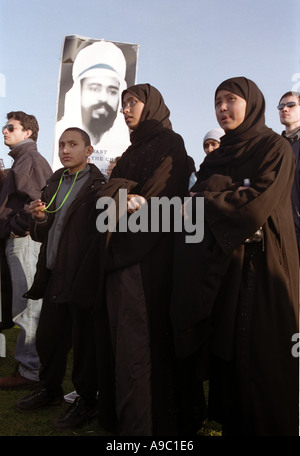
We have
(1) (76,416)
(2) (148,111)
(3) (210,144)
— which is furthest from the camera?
(3) (210,144)

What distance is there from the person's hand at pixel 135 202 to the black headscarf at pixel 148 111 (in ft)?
1.40

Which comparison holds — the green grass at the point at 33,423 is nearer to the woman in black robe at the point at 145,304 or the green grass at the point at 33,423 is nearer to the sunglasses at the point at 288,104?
the woman in black robe at the point at 145,304

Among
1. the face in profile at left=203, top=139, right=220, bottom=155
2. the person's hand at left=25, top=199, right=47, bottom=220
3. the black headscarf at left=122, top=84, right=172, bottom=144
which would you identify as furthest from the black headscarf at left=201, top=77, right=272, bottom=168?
the face in profile at left=203, top=139, right=220, bottom=155

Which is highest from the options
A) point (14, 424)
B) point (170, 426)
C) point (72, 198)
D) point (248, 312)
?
point (72, 198)

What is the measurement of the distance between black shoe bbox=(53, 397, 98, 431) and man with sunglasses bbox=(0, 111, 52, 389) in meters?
0.84

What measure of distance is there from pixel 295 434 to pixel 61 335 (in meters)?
1.58

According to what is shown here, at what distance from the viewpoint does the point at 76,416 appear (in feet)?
8.86

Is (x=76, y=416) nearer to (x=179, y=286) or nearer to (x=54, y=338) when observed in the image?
(x=54, y=338)

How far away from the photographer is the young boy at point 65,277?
2.71 m

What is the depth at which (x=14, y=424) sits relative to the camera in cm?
275

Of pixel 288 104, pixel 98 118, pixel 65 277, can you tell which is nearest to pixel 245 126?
pixel 65 277

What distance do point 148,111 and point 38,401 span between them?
201 centimetres
